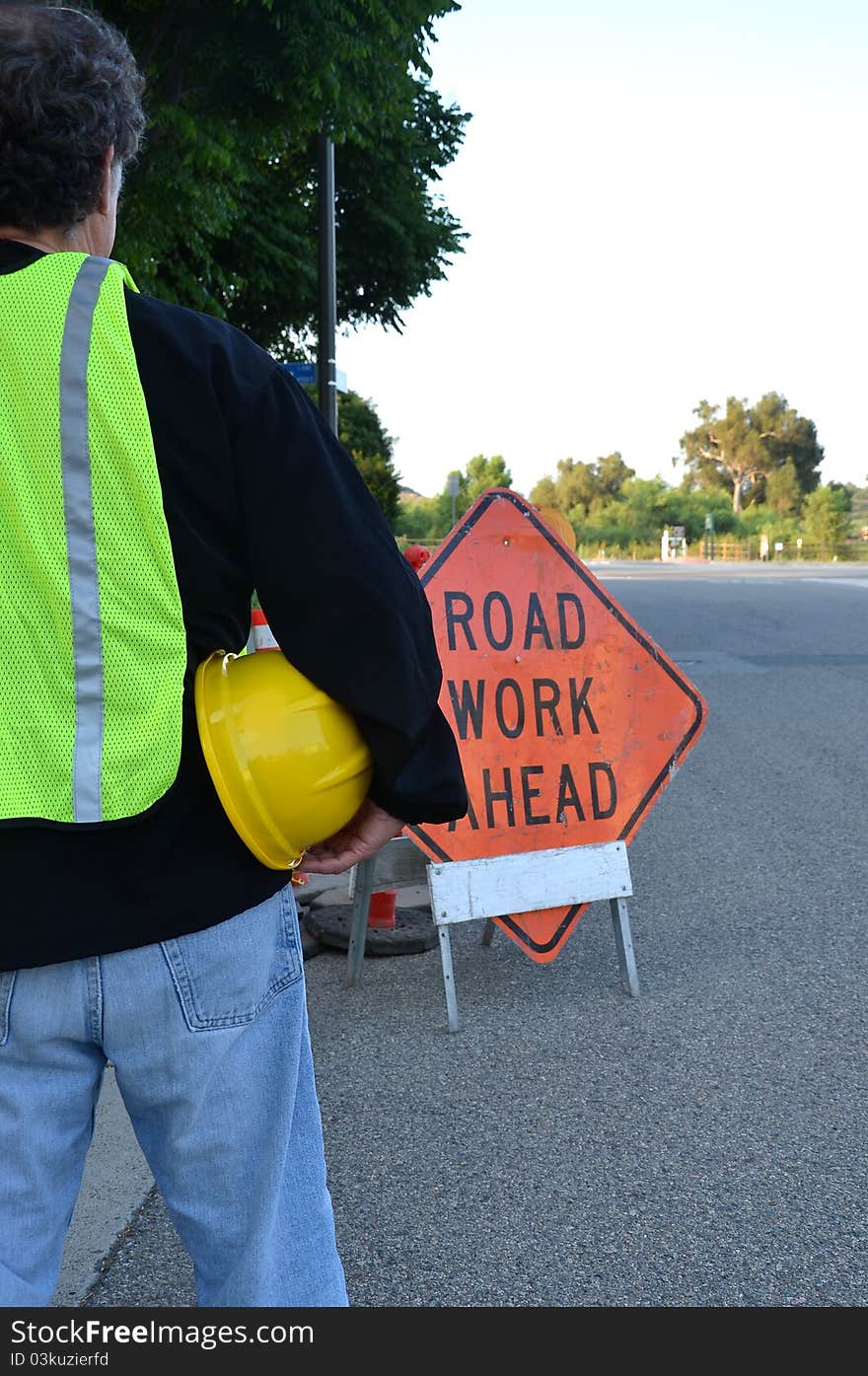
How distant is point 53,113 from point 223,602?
543mm

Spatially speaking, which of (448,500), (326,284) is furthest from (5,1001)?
(448,500)

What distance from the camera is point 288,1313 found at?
1527mm

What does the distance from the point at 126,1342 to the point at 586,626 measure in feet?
10.1

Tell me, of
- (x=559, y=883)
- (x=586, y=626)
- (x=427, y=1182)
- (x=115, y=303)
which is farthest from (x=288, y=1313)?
(x=586, y=626)

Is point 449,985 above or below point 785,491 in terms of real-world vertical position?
above

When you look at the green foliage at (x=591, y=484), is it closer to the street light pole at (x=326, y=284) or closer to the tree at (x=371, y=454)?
the tree at (x=371, y=454)

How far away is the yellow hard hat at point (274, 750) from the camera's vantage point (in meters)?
1.44

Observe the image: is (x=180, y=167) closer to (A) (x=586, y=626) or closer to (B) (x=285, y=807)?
(A) (x=586, y=626)

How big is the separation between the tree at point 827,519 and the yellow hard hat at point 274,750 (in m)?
92.7

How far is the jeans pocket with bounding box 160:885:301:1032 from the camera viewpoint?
1.43 m

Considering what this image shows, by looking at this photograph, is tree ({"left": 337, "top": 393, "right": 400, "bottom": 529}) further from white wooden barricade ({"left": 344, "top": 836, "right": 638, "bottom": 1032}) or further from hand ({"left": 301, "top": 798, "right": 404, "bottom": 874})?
hand ({"left": 301, "top": 798, "right": 404, "bottom": 874})

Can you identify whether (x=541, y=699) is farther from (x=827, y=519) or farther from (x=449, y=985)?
(x=827, y=519)

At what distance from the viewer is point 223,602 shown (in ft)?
4.91

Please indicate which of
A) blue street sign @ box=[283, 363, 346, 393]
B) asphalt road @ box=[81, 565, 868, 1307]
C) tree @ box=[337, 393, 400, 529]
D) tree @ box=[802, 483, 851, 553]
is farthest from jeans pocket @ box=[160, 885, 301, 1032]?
tree @ box=[802, 483, 851, 553]
